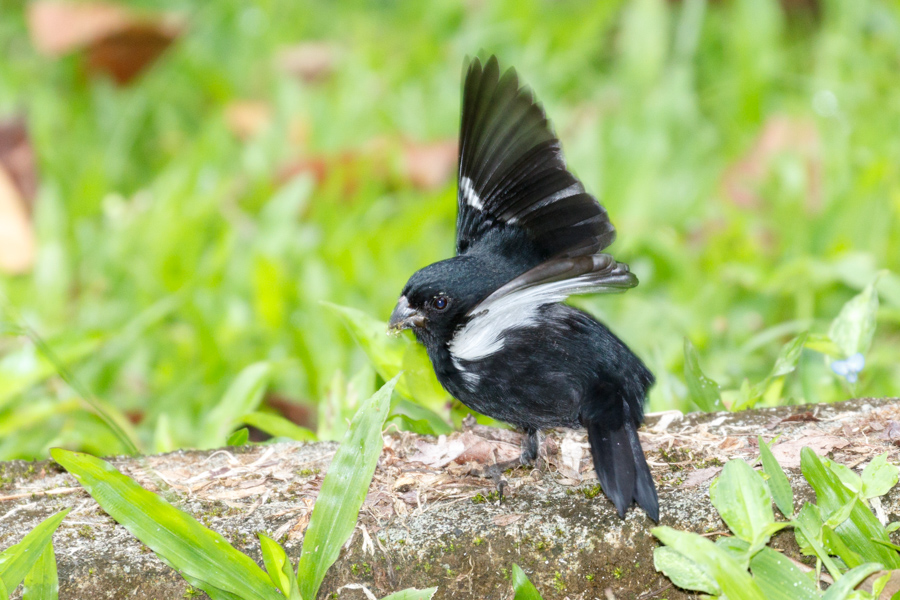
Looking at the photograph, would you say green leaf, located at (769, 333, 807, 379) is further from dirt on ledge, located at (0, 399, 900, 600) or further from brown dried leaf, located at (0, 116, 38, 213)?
brown dried leaf, located at (0, 116, 38, 213)

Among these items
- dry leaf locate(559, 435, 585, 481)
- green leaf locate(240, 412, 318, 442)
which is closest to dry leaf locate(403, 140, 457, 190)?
green leaf locate(240, 412, 318, 442)

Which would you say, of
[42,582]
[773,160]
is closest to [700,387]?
[42,582]

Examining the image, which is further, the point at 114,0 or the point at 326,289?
the point at 114,0

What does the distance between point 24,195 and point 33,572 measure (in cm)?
344

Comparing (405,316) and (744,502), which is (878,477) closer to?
(744,502)

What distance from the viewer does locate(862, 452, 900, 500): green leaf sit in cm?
192

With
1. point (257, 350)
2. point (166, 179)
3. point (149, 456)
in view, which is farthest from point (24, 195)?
point (149, 456)

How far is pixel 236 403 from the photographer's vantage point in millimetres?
Result: 3086

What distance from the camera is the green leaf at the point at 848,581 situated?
5.70 ft

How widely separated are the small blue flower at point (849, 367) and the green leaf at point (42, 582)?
2011 mm

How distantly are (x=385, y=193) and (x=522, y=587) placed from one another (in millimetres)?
3582

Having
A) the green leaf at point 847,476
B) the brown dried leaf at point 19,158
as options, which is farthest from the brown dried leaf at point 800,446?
the brown dried leaf at point 19,158

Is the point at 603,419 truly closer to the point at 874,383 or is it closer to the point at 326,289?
the point at 874,383

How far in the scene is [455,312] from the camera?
2.27m
